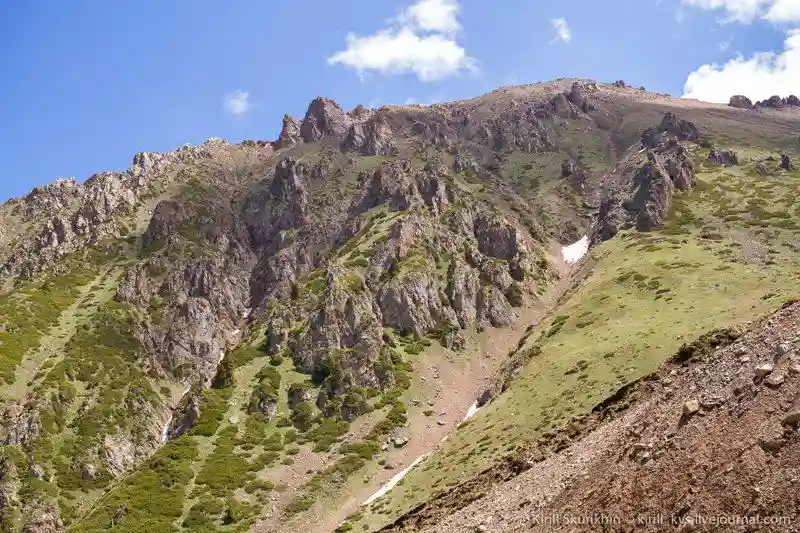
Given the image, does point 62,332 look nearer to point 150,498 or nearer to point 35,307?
point 35,307

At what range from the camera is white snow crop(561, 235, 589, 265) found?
167788mm

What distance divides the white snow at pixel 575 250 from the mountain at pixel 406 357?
1.01 meters

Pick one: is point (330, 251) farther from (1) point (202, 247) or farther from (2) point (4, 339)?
A: (2) point (4, 339)

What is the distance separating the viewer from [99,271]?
168750 mm

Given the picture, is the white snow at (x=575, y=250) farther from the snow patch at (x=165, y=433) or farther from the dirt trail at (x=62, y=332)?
the dirt trail at (x=62, y=332)

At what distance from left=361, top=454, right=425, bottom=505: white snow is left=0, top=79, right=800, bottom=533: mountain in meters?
0.91

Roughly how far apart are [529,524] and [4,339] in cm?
13331

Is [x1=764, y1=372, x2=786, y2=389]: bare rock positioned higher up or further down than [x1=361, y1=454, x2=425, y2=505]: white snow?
higher up

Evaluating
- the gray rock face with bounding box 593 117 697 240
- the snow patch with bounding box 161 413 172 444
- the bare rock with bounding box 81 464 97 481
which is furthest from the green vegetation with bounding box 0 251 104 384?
the gray rock face with bounding box 593 117 697 240

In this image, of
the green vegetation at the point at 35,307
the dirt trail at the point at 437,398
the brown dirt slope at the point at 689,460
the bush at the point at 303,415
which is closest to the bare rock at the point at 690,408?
the brown dirt slope at the point at 689,460

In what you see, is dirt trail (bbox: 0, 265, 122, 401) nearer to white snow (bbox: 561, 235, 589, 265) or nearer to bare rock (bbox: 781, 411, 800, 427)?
bare rock (bbox: 781, 411, 800, 427)

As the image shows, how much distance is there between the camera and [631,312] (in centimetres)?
8856

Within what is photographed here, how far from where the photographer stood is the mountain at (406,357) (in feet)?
90.7

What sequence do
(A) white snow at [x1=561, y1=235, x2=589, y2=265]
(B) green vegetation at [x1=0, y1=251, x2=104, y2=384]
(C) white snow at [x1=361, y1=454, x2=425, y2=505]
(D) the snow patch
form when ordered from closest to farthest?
(C) white snow at [x1=361, y1=454, x2=425, y2=505], (D) the snow patch, (B) green vegetation at [x1=0, y1=251, x2=104, y2=384], (A) white snow at [x1=561, y1=235, x2=589, y2=265]
